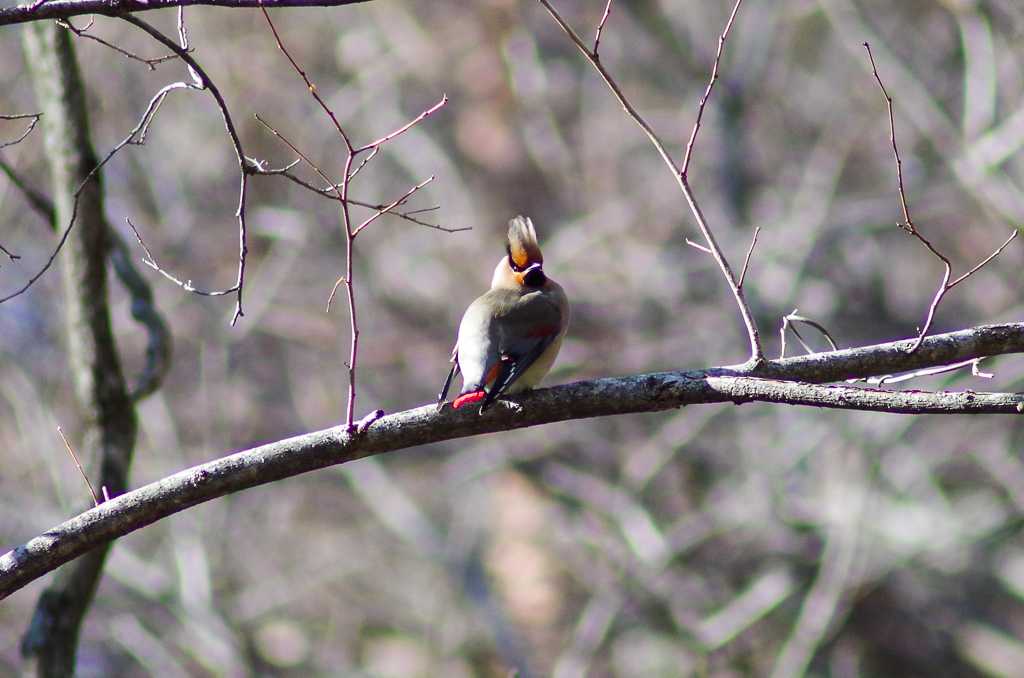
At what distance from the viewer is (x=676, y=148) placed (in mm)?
12188

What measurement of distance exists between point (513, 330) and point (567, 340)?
619cm

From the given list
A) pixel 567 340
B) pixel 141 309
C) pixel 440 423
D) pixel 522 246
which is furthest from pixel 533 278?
pixel 567 340

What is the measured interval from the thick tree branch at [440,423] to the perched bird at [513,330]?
31cm

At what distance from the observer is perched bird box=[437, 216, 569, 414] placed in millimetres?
4359

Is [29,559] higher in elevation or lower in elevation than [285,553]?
lower

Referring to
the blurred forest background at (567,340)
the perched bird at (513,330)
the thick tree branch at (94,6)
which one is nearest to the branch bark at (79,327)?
the perched bird at (513,330)

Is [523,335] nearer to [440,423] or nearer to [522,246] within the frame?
[522,246]

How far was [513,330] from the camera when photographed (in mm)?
4805

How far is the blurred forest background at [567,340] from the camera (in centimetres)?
955

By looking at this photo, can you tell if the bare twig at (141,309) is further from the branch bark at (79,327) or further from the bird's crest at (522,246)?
the bird's crest at (522,246)

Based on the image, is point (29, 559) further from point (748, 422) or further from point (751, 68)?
point (751, 68)

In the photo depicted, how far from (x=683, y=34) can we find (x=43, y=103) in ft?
26.2

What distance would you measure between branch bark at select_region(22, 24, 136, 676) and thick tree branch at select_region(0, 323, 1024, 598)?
5.39 feet

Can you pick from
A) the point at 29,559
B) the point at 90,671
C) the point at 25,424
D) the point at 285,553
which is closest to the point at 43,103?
the point at 29,559
